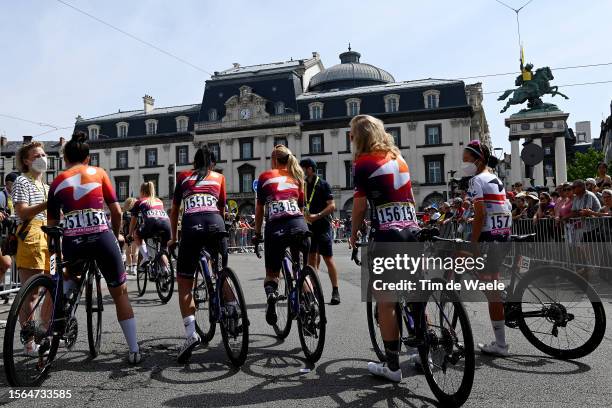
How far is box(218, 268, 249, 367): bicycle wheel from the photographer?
4266 millimetres

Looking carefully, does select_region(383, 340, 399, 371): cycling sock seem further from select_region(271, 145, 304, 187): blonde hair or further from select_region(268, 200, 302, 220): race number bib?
select_region(271, 145, 304, 187): blonde hair

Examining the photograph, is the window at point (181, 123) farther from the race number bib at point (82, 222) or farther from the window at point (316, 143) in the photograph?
the race number bib at point (82, 222)

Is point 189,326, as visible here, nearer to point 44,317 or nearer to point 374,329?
point 44,317

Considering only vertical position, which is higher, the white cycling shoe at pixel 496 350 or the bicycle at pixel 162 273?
the bicycle at pixel 162 273

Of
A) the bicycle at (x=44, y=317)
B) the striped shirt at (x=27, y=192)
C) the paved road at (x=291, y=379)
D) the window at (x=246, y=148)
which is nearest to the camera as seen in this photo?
the paved road at (x=291, y=379)

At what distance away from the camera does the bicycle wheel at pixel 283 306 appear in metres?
5.12

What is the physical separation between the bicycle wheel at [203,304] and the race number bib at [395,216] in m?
1.76

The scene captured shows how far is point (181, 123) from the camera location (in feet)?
199

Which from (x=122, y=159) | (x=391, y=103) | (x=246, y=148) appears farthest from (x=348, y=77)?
(x=122, y=159)

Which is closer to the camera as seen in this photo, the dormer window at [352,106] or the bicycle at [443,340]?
the bicycle at [443,340]

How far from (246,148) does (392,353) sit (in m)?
54.3

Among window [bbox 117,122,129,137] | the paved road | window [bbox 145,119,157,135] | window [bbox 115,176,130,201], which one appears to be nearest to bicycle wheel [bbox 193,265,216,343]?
the paved road

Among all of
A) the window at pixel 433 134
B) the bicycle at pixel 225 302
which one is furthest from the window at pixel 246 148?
the bicycle at pixel 225 302

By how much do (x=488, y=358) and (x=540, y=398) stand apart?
1130 mm
